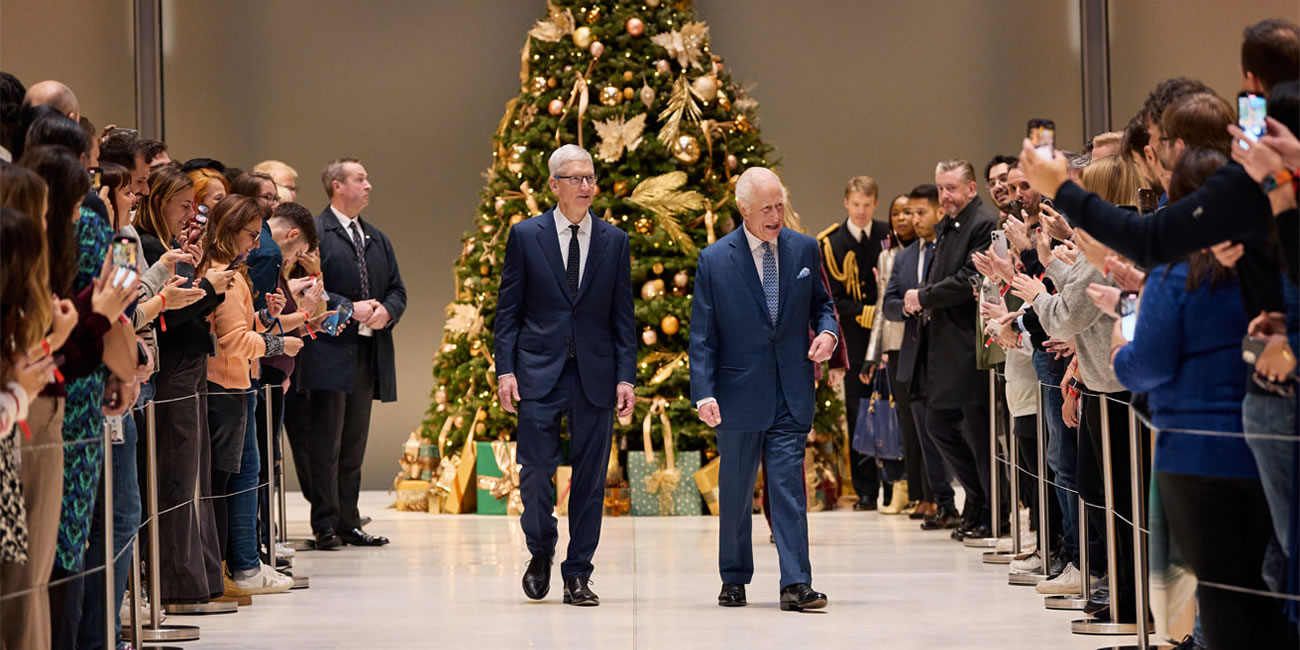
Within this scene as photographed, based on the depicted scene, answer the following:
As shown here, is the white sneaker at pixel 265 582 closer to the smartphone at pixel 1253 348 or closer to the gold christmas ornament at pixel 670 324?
the gold christmas ornament at pixel 670 324

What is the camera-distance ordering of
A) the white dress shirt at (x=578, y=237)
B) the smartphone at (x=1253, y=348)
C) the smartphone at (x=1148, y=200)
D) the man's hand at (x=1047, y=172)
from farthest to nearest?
1. the white dress shirt at (x=578, y=237)
2. the smartphone at (x=1148, y=200)
3. the man's hand at (x=1047, y=172)
4. the smartphone at (x=1253, y=348)

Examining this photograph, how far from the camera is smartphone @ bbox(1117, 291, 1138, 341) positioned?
3.65 m

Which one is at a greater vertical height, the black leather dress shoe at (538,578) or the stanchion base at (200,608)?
the black leather dress shoe at (538,578)

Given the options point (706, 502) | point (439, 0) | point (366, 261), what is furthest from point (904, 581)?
point (439, 0)

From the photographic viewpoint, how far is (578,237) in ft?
19.1

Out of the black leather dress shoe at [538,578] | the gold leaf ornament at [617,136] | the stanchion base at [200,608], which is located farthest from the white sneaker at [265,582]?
the gold leaf ornament at [617,136]

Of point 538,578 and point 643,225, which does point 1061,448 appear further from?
point 643,225

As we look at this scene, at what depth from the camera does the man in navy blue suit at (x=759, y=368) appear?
5512mm

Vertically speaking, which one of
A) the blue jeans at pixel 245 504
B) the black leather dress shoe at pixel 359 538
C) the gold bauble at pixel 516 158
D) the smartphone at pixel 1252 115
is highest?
the gold bauble at pixel 516 158

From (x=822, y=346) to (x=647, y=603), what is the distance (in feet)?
3.92

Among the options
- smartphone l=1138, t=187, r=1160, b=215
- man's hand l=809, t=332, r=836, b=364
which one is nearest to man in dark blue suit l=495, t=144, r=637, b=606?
man's hand l=809, t=332, r=836, b=364

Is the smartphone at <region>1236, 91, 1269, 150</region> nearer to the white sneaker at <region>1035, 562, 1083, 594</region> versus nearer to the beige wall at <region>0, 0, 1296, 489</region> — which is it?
the white sneaker at <region>1035, 562, 1083, 594</region>

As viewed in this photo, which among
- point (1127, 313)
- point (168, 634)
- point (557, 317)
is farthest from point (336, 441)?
point (1127, 313)

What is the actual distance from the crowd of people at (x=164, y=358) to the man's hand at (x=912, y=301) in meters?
2.68
